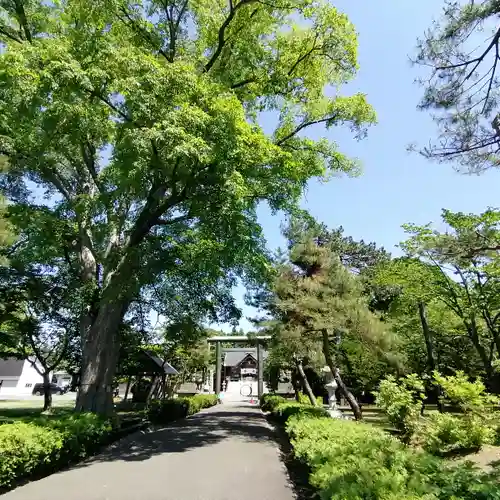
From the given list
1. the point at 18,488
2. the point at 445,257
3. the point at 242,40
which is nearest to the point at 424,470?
the point at 445,257

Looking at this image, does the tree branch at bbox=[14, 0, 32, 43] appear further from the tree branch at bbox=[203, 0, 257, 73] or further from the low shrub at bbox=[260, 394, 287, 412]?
the low shrub at bbox=[260, 394, 287, 412]

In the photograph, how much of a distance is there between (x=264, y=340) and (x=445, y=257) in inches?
589

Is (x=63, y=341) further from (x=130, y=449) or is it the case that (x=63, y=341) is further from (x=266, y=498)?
(x=266, y=498)

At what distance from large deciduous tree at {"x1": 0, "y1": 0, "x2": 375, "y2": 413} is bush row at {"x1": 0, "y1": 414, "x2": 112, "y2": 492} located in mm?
2205

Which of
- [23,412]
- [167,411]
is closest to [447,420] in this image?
[167,411]

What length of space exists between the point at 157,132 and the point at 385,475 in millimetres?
6798

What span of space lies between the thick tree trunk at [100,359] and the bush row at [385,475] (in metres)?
6.88

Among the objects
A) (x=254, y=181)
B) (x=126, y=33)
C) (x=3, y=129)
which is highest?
(x=126, y=33)

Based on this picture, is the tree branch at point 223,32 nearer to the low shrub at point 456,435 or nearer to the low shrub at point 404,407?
the low shrub at point 404,407

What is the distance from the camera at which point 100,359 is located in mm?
10867

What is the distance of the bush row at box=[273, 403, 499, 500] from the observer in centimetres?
326

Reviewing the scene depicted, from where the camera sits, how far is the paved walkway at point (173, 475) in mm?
5707

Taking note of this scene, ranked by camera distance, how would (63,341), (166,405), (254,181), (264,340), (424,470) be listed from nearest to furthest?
(424,470), (254,181), (166,405), (63,341), (264,340)

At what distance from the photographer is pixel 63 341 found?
19188 millimetres
